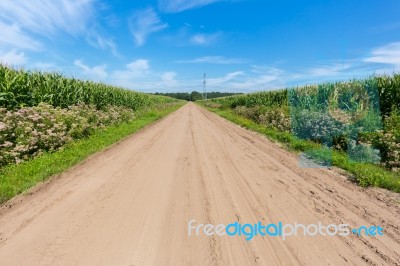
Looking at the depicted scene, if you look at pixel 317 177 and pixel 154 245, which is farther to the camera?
pixel 317 177

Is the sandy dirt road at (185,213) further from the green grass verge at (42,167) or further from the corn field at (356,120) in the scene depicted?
the corn field at (356,120)

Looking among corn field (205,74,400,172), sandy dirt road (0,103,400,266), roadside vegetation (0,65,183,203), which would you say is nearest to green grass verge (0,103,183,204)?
roadside vegetation (0,65,183,203)

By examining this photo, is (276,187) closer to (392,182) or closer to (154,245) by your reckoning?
(392,182)

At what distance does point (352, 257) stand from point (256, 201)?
2013 mm

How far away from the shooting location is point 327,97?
1627 cm

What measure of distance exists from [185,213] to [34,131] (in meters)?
7.11

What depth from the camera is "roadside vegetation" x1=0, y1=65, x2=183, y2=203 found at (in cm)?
757

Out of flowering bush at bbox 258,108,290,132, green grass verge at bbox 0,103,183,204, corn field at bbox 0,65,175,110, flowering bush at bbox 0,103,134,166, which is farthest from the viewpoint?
flowering bush at bbox 258,108,290,132

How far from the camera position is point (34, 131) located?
9.48m

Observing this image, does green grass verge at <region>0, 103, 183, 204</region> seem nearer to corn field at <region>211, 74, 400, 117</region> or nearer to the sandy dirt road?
the sandy dirt road

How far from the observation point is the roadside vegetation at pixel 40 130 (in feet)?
24.8

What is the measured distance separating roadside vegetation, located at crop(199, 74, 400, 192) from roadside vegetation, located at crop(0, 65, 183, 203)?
7.84 m

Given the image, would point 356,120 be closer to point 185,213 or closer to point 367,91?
point 367,91

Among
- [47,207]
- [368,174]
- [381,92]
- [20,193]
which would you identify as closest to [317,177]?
[368,174]
